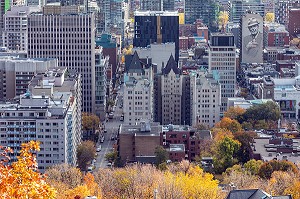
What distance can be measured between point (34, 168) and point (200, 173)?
133ft

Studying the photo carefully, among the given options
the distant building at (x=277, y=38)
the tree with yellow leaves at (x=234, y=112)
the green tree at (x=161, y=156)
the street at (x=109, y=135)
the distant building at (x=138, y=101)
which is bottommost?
the street at (x=109, y=135)

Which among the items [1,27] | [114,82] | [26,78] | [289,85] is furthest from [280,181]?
[1,27]

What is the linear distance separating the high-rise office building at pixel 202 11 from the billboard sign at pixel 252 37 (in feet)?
109

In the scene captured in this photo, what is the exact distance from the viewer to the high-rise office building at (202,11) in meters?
148

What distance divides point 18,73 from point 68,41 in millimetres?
8797

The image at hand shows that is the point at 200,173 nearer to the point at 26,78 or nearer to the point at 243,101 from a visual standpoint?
the point at 26,78

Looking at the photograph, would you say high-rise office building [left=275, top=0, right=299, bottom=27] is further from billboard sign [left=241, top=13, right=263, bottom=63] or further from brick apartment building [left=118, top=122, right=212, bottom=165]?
brick apartment building [left=118, top=122, right=212, bottom=165]

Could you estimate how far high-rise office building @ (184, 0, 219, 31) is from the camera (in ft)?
485

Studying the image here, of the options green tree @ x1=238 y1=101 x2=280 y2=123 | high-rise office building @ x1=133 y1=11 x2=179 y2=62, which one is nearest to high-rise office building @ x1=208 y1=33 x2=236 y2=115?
green tree @ x1=238 y1=101 x2=280 y2=123

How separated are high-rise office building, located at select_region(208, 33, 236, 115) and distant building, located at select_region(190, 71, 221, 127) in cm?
799

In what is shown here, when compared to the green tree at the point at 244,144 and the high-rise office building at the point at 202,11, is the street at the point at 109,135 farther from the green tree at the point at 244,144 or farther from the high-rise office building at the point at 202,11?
the high-rise office building at the point at 202,11

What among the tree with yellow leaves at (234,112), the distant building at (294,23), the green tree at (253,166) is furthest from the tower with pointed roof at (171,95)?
the distant building at (294,23)

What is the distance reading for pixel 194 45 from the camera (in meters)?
130

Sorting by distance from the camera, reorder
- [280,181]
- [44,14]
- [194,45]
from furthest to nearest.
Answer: [194,45]
[44,14]
[280,181]
